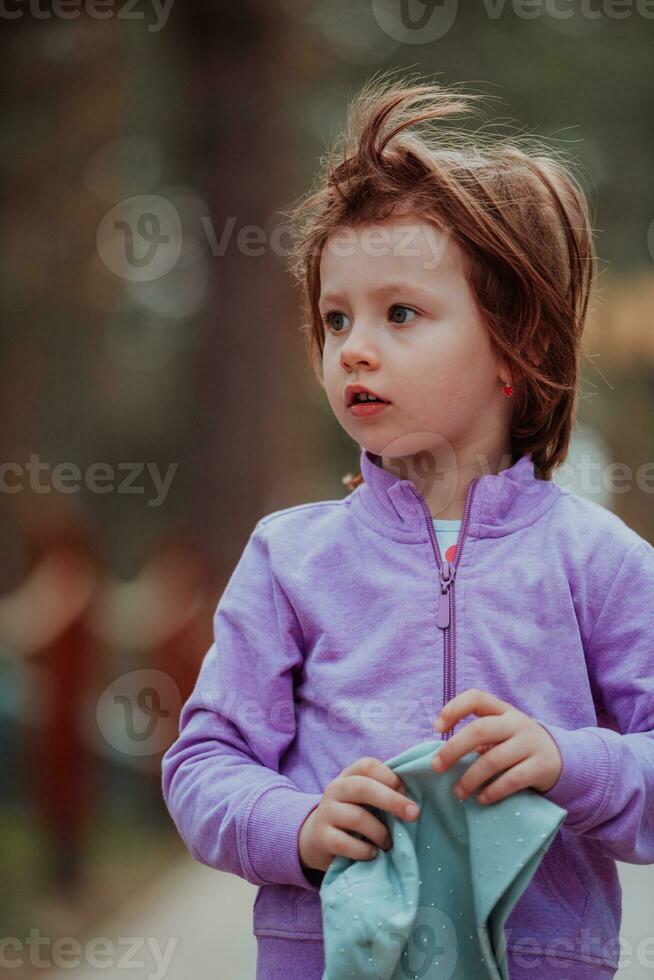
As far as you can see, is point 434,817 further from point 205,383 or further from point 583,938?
point 205,383

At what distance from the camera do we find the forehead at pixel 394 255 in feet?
3.84

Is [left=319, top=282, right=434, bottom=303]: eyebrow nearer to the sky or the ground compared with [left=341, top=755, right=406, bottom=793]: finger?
nearer to the sky

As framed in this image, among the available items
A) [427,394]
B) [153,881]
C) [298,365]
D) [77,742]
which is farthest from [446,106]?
[153,881]

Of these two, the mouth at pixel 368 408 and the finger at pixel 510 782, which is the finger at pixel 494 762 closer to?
the finger at pixel 510 782

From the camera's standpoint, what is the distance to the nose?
3.81 feet

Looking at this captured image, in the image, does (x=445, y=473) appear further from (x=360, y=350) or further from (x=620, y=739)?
(x=620, y=739)

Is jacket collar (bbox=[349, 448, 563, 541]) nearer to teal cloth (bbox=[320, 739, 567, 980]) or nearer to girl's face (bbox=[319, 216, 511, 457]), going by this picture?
girl's face (bbox=[319, 216, 511, 457])

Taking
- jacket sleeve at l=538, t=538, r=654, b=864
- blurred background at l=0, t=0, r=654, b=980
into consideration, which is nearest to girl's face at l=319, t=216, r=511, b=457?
jacket sleeve at l=538, t=538, r=654, b=864

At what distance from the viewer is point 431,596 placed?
1.15 m

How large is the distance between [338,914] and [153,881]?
232cm

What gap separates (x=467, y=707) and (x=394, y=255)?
46cm

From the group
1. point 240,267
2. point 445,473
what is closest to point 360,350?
point 445,473

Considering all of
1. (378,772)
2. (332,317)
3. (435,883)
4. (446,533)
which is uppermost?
(332,317)

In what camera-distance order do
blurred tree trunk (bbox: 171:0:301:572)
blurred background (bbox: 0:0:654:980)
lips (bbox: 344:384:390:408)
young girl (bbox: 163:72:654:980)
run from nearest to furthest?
1. young girl (bbox: 163:72:654:980)
2. lips (bbox: 344:384:390:408)
3. blurred background (bbox: 0:0:654:980)
4. blurred tree trunk (bbox: 171:0:301:572)
